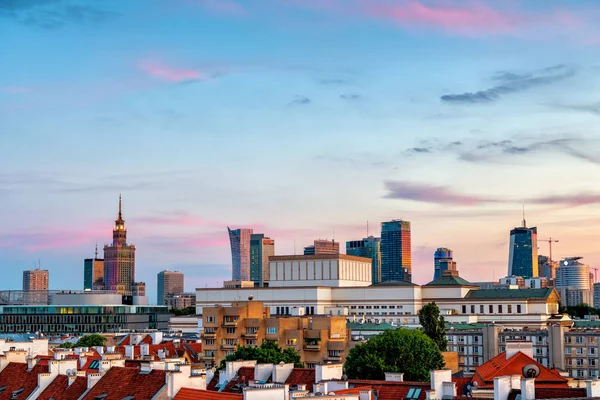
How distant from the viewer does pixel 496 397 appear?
7169cm

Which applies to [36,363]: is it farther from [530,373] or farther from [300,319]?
[300,319]

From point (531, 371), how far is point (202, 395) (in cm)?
4117

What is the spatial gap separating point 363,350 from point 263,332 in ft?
181

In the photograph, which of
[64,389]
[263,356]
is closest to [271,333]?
[263,356]

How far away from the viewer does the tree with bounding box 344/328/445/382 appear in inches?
4846

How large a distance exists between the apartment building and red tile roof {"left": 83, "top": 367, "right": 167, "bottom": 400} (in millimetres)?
91220

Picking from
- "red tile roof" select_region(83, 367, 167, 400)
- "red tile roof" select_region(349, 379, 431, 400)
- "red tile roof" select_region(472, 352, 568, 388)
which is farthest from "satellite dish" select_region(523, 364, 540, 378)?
"red tile roof" select_region(83, 367, 167, 400)

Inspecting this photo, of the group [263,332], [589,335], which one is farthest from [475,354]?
[263,332]

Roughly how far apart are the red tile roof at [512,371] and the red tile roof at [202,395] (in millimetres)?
34479

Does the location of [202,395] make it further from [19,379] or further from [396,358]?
[396,358]

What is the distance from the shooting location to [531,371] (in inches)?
3851

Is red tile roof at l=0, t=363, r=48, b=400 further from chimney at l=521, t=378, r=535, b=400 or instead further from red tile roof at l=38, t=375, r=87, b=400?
chimney at l=521, t=378, r=535, b=400

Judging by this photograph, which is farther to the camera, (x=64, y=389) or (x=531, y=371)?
(x=531, y=371)

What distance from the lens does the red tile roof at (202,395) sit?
6448 centimetres
